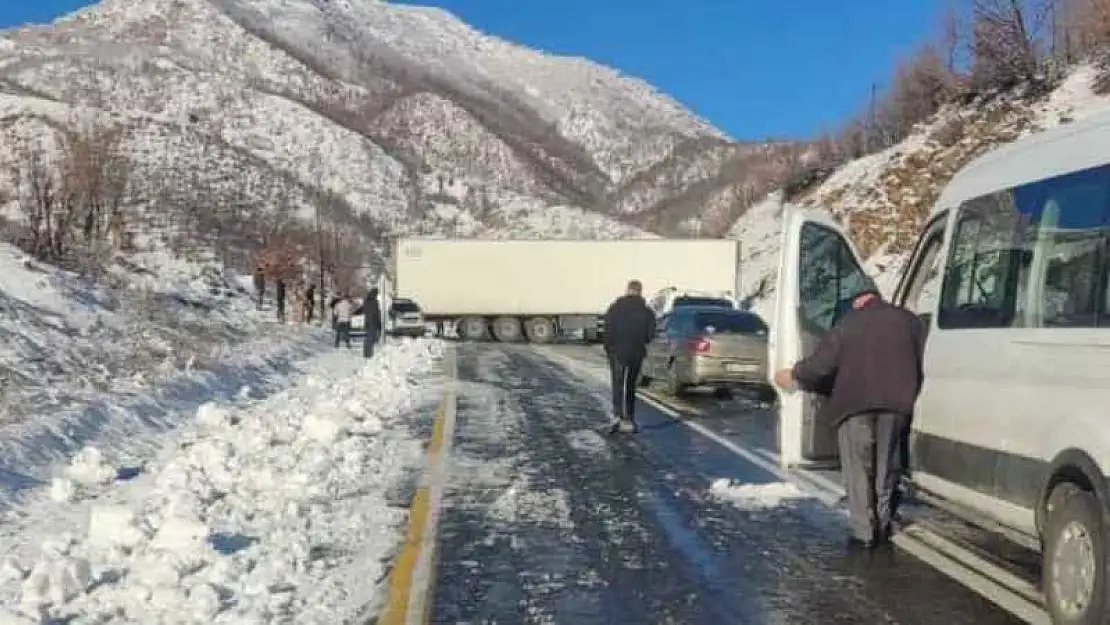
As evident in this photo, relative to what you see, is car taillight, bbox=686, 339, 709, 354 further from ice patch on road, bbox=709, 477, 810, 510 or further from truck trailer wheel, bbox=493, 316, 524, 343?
truck trailer wheel, bbox=493, 316, 524, 343

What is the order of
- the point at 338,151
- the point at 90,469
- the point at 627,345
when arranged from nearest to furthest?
the point at 90,469
the point at 627,345
the point at 338,151

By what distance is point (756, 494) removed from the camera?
32.8 feet

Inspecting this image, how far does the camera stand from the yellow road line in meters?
6.28

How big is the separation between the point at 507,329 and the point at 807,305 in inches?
1539

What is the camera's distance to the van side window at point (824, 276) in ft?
29.7

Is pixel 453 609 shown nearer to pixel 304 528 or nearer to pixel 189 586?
pixel 189 586

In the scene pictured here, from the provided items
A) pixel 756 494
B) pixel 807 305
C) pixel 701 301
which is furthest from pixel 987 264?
pixel 701 301

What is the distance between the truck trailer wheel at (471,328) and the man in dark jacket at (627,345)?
1315 inches

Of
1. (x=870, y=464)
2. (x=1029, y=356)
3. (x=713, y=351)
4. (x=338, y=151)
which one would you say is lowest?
(x=870, y=464)

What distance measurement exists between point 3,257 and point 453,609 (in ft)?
62.8

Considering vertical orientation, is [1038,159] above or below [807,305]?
above

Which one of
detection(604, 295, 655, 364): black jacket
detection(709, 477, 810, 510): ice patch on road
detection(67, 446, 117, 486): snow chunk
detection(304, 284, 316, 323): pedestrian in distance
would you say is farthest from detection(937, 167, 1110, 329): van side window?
detection(304, 284, 316, 323): pedestrian in distance

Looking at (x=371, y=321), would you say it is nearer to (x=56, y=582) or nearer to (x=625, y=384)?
(x=625, y=384)

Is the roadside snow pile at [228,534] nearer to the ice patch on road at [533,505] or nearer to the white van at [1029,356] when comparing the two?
the ice patch on road at [533,505]
